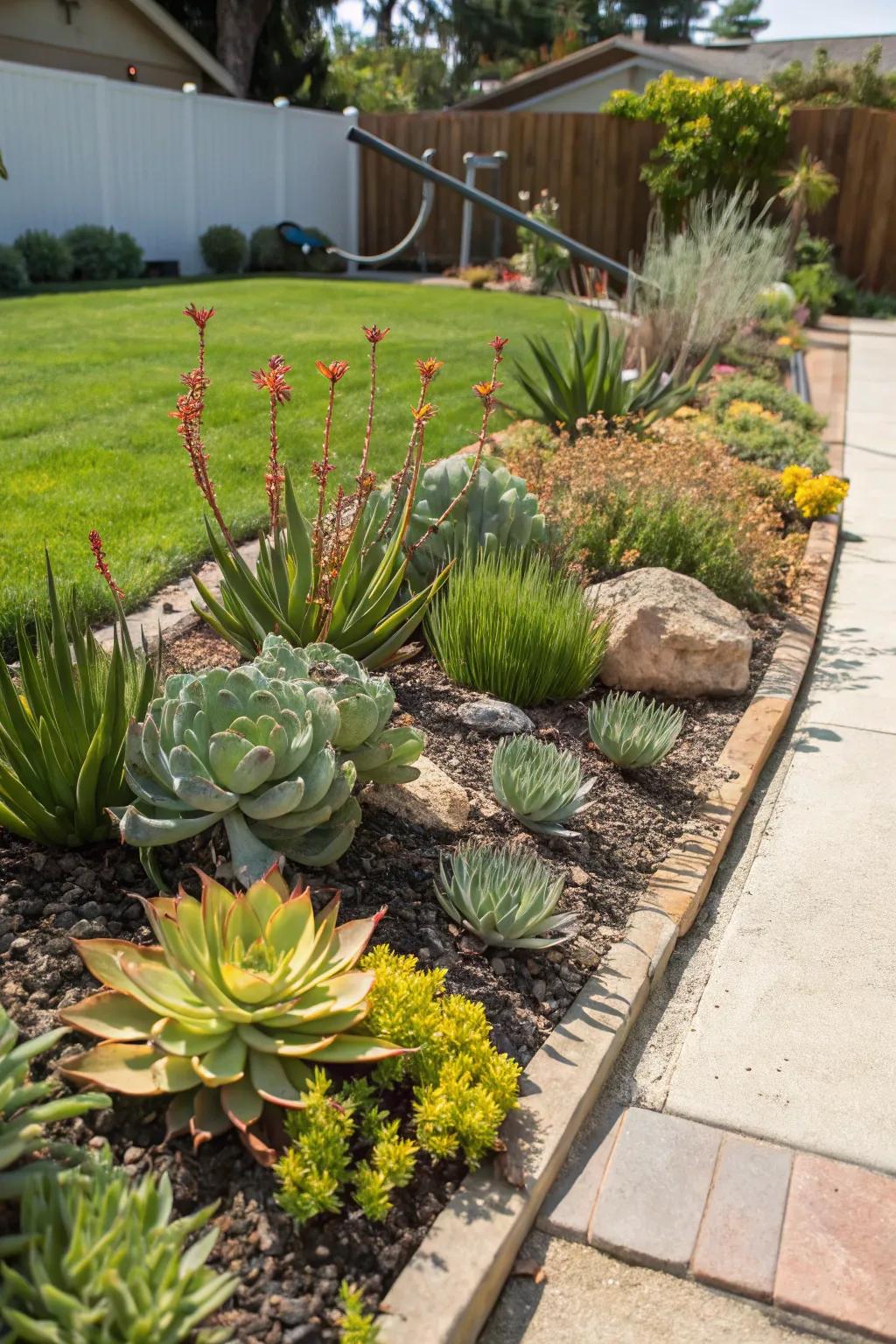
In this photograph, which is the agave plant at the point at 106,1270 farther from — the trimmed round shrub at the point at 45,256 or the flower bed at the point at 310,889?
the trimmed round shrub at the point at 45,256

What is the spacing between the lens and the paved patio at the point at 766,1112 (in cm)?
217

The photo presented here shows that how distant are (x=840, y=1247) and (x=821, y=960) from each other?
101 centimetres

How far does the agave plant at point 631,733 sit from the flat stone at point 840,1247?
150cm

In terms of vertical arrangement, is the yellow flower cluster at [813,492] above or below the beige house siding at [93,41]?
below

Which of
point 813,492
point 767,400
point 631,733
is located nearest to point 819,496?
point 813,492

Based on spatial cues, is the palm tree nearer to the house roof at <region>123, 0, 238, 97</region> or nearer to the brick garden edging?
the house roof at <region>123, 0, 238, 97</region>

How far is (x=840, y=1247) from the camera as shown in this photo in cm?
224

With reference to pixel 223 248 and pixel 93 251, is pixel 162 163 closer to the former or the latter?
pixel 223 248

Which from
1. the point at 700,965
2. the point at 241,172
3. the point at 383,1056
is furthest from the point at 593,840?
the point at 241,172

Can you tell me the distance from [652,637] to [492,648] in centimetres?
67

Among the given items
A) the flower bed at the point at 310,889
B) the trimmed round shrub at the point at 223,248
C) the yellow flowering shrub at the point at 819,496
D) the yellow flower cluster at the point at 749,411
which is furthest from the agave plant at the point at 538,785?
the trimmed round shrub at the point at 223,248

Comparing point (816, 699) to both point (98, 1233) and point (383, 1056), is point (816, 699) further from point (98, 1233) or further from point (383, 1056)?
point (98, 1233)

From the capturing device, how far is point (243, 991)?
220cm

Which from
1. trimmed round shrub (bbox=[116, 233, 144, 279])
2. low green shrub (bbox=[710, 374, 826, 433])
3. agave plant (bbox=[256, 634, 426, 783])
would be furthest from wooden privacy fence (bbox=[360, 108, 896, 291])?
agave plant (bbox=[256, 634, 426, 783])
